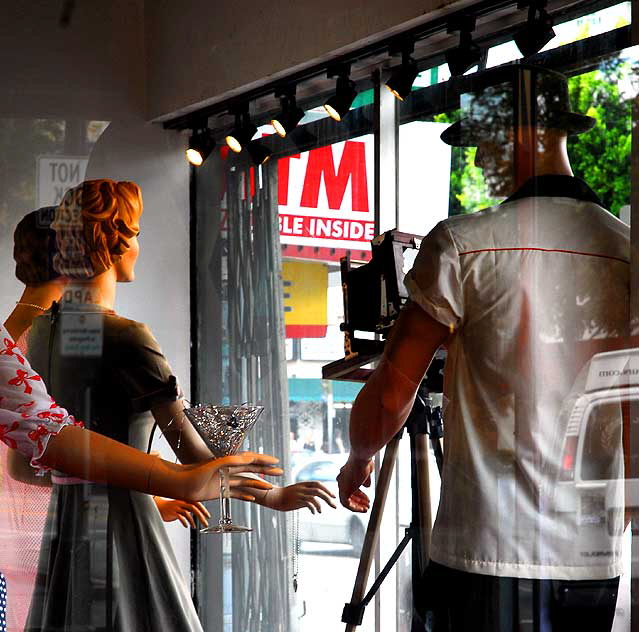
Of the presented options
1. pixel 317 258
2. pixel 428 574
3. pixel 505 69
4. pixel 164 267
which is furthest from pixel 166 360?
pixel 505 69

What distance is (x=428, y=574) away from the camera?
5.65 ft

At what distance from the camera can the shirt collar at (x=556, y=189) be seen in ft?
5.04

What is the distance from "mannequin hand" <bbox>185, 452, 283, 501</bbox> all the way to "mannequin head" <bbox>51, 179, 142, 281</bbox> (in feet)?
1.28

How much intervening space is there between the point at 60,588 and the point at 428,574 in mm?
688

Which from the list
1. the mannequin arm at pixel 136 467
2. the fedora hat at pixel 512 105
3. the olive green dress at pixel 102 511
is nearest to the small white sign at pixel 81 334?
the olive green dress at pixel 102 511

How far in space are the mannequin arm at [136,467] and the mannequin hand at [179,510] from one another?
2 centimetres

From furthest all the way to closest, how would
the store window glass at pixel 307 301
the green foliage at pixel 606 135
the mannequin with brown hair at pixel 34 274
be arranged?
the mannequin with brown hair at pixel 34 274, the store window glass at pixel 307 301, the green foliage at pixel 606 135

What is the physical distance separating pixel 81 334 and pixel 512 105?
2.84 ft

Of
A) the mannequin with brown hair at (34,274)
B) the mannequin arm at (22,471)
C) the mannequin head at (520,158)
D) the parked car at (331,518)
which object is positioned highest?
the mannequin head at (520,158)

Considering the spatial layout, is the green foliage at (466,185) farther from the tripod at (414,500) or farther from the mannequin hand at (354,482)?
the mannequin hand at (354,482)

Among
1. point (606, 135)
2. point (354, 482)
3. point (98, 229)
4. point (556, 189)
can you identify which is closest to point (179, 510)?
point (354, 482)

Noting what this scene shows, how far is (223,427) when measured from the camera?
6.27ft

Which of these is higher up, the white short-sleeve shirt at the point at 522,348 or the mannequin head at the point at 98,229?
the mannequin head at the point at 98,229

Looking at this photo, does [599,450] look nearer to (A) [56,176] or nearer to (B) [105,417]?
(B) [105,417]
